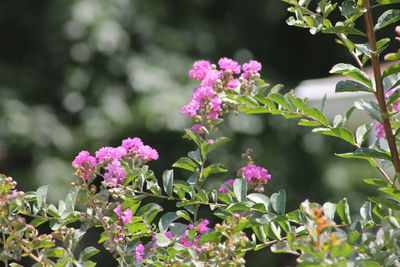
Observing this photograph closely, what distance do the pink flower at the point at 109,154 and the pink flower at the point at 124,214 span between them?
0.08 meters

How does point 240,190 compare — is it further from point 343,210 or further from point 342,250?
point 342,250

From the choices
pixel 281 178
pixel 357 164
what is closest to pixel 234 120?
pixel 281 178

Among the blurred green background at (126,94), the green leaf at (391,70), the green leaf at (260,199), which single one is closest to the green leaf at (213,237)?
the green leaf at (260,199)

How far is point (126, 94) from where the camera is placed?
537 cm

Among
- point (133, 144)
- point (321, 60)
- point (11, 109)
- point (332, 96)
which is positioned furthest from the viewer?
point (321, 60)

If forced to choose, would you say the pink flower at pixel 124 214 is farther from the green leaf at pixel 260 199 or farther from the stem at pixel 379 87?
the stem at pixel 379 87

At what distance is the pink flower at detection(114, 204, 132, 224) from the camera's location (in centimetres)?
108

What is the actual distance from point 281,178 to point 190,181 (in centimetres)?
424

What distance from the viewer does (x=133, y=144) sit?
1.18 m

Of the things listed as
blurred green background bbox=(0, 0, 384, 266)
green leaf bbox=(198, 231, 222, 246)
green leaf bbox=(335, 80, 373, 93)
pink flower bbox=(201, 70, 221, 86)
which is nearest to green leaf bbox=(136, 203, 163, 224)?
green leaf bbox=(198, 231, 222, 246)

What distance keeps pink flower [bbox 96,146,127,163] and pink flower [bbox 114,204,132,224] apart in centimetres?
8

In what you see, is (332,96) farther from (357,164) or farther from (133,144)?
(357,164)

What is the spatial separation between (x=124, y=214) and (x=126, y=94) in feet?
14.1

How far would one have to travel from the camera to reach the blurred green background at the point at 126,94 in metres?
5.12
